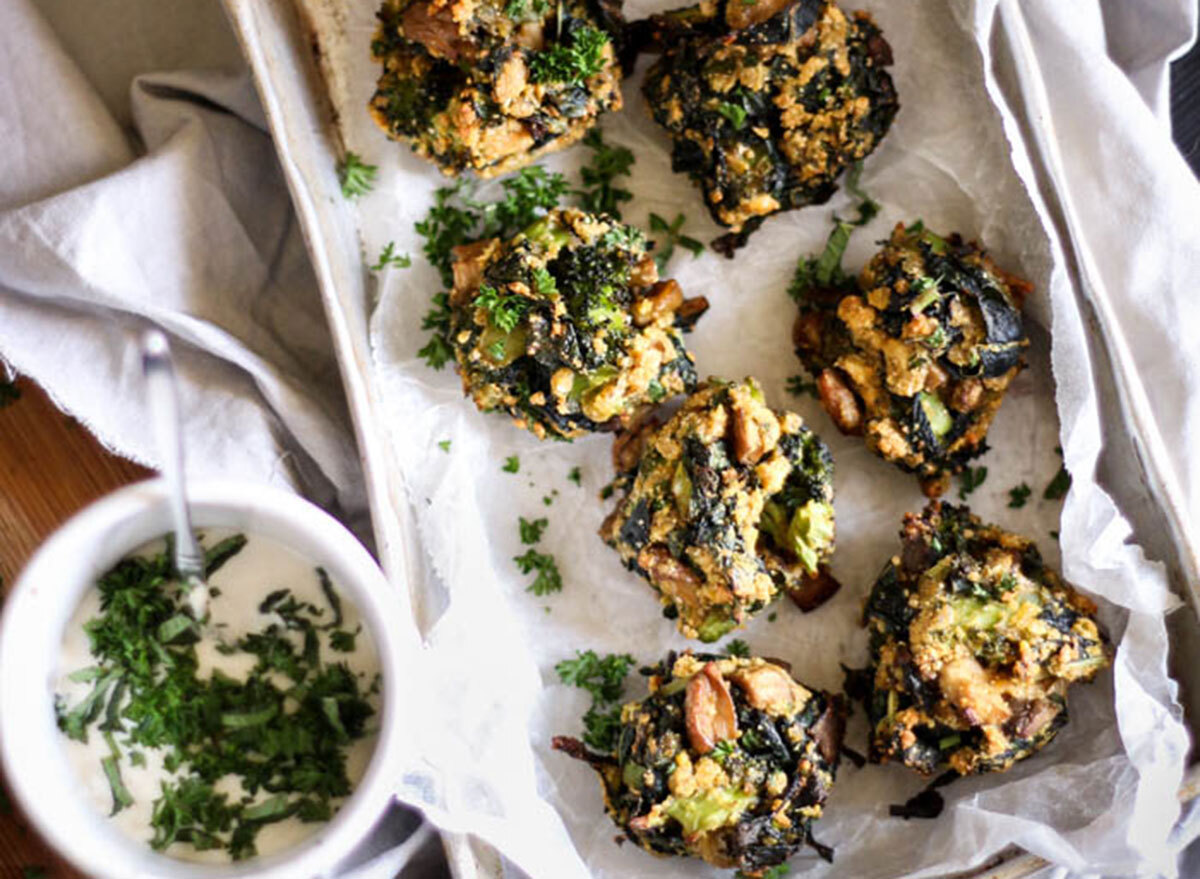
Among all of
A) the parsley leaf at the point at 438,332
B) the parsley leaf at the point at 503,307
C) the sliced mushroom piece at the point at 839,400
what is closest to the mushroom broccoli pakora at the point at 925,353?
the sliced mushroom piece at the point at 839,400

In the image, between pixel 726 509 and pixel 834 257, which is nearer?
pixel 726 509

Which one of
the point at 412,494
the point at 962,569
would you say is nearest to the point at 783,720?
the point at 962,569

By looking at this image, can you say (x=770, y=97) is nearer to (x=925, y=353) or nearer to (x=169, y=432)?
(x=925, y=353)

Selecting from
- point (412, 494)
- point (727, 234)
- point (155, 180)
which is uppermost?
point (155, 180)

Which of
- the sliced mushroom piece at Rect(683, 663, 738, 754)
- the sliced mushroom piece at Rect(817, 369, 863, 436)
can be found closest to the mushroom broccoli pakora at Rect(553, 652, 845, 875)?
the sliced mushroom piece at Rect(683, 663, 738, 754)

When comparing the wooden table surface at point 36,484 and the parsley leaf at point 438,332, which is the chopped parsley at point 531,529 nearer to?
the parsley leaf at point 438,332

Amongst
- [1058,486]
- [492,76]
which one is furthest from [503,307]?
[1058,486]

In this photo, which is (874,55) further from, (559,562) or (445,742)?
(445,742)
